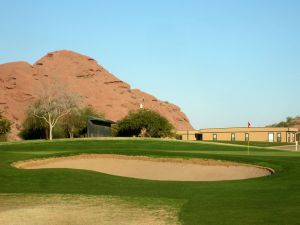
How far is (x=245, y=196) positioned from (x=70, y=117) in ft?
276

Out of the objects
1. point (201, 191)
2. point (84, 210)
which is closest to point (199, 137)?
point (201, 191)

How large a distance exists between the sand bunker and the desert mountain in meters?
83.2

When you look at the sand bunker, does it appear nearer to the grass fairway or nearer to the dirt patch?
the grass fairway

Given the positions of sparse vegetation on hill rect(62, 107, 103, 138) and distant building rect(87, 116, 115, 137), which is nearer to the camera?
distant building rect(87, 116, 115, 137)

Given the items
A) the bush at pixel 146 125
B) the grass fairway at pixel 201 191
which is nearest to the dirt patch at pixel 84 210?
the grass fairway at pixel 201 191

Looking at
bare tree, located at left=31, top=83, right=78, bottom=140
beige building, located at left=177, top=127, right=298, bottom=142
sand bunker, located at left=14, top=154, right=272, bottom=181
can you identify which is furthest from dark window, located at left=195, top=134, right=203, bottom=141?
sand bunker, located at left=14, top=154, right=272, bottom=181

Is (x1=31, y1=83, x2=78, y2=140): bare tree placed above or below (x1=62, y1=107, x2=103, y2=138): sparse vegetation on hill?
above

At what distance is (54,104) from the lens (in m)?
87.1

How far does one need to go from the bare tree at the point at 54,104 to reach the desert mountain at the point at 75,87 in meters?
26.2

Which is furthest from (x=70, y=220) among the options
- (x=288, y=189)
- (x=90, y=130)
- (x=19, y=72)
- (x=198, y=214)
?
(x=19, y=72)

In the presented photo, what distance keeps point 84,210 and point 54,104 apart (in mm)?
73415

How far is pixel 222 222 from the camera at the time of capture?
12914mm

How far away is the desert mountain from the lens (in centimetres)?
13050

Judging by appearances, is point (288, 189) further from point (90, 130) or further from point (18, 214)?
point (90, 130)
